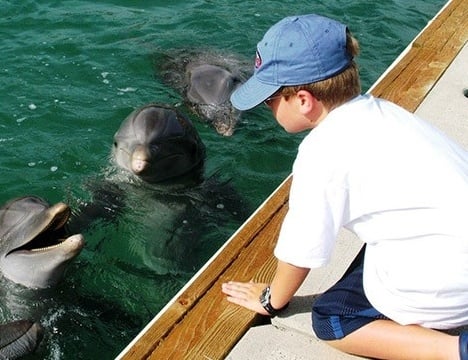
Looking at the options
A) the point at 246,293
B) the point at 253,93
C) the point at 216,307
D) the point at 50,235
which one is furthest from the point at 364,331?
the point at 50,235

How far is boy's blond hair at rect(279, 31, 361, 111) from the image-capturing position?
2.96m

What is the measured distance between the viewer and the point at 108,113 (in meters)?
7.44

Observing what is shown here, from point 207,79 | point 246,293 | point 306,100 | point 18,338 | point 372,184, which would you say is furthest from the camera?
point 207,79

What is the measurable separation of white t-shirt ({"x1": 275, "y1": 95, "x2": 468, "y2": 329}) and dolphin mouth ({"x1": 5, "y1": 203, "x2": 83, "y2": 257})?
1.95 meters

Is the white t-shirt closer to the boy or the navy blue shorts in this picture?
the boy

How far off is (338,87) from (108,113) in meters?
4.82

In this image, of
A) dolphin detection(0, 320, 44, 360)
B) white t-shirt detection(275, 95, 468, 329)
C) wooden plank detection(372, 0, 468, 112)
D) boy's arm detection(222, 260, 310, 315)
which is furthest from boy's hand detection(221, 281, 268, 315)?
wooden plank detection(372, 0, 468, 112)

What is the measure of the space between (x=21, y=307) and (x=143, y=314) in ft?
2.83

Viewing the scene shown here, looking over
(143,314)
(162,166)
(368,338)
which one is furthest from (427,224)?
(162,166)

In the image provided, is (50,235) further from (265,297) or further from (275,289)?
(275,289)

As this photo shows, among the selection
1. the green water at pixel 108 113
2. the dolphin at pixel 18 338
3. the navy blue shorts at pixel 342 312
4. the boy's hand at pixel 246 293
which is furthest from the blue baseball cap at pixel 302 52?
the green water at pixel 108 113

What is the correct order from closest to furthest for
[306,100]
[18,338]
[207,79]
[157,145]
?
[306,100]
[18,338]
[157,145]
[207,79]

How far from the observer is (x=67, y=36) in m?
8.86

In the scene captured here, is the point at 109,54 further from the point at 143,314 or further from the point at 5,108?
the point at 143,314
